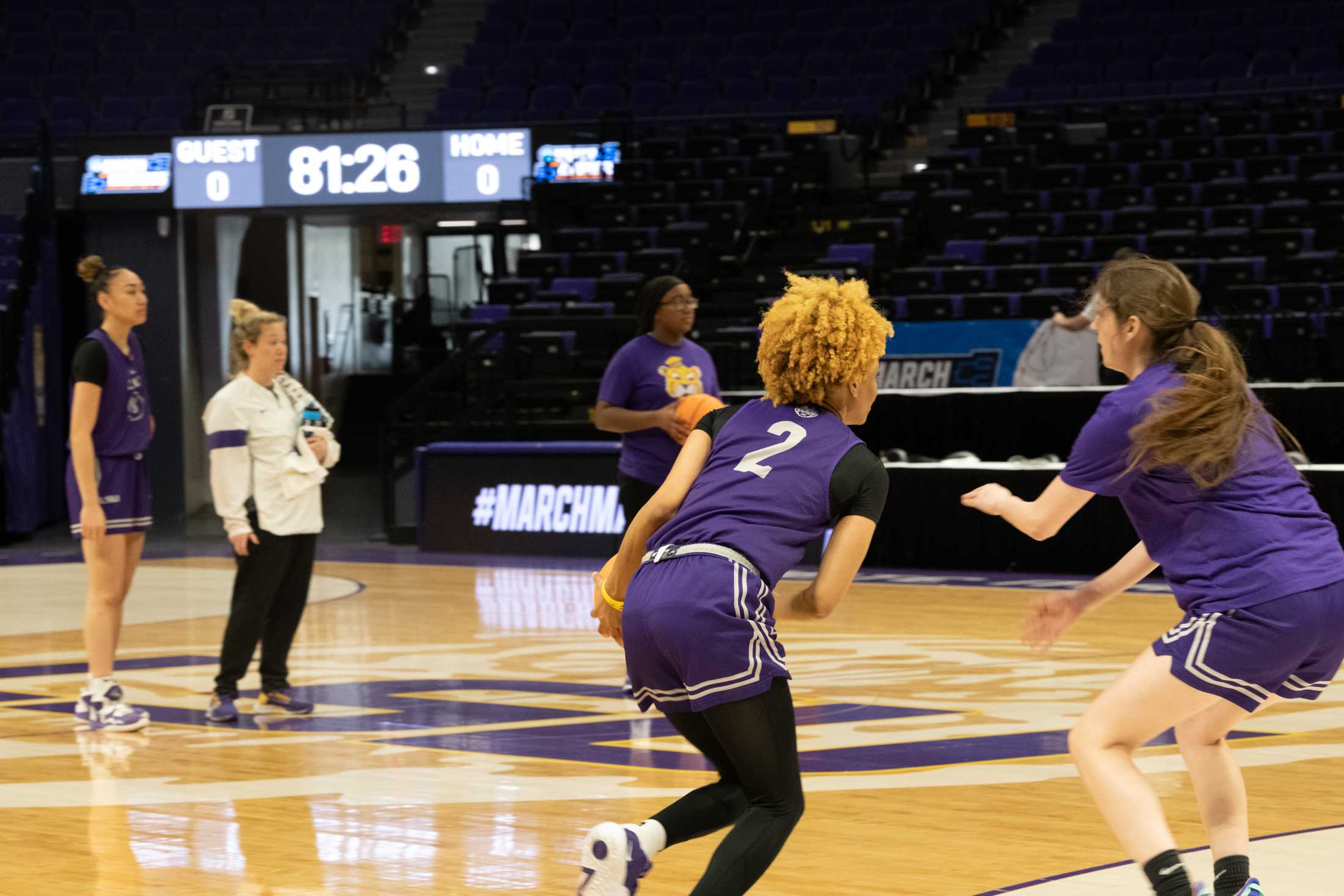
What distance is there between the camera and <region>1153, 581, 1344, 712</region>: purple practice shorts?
3328 mm

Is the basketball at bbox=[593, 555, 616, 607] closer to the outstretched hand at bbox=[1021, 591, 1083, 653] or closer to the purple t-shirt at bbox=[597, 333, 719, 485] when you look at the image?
the outstretched hand at bbox=[1021, 591, 1083, 653]

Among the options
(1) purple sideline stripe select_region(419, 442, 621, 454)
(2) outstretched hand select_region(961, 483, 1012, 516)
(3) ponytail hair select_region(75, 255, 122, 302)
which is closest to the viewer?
(2) outstretched hand select_region(961, 483, 1012, 516)

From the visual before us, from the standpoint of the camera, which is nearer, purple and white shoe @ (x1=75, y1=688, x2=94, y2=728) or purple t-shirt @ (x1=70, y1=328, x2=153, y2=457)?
purple t-shirt @ (x1=70, y1=328, x2=153, y2=457)

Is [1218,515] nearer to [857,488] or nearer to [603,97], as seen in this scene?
[857,488]

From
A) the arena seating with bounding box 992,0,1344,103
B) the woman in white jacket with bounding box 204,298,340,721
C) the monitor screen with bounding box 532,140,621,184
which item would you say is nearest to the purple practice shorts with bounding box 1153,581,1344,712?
the woman in white jacket with bounding box 204,298,340,721

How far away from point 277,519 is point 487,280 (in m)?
15.5

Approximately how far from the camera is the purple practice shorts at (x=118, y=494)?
661 centimetres

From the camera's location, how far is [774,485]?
3.35 meters

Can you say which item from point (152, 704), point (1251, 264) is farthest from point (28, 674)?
point (1251, 264)

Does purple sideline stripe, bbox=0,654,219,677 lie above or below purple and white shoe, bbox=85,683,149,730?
below

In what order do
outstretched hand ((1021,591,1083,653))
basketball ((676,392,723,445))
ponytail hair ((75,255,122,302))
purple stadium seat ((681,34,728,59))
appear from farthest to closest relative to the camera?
purple stadium seat ((681,34,728,59)) < ponytail hair ((75,255,122,302)) < basketball ((676,392,723,445)) < outstretched hand ((1021,591,1083,653))

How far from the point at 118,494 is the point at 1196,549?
4418mm

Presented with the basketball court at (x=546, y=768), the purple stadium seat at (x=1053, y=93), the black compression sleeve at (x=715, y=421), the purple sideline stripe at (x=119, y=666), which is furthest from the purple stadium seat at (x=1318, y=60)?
the black compression sleeve at (x=715, y=421)

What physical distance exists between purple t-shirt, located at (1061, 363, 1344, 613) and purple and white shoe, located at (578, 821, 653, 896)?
110 cm
